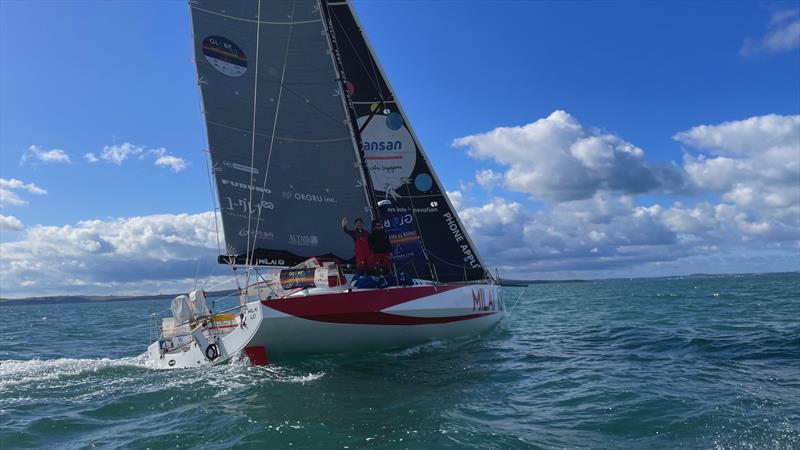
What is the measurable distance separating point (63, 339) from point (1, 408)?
14.4 m

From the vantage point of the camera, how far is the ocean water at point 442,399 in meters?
5.91

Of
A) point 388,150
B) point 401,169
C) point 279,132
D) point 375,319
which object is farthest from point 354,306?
point 388,150

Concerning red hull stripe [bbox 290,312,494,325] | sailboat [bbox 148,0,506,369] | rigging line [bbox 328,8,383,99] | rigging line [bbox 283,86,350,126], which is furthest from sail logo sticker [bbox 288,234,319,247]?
rigging line [bbox 328,8,383,99]

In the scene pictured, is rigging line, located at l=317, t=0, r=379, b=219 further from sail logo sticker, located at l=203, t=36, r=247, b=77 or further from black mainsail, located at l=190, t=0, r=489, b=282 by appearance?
sail logo sticker, located at l=203, t=36, r=247, b=77

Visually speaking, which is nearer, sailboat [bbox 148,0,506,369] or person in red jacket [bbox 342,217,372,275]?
person in red jacket [bbox 342,217,372,275]

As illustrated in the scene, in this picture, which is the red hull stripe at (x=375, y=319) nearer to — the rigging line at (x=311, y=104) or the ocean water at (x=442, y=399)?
the ocean water at (x=442, y=399)

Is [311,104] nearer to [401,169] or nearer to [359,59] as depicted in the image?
[401,169]

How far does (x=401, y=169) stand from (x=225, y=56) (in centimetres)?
558

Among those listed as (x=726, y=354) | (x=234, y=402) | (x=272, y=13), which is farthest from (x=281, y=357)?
(x=726, y=354)

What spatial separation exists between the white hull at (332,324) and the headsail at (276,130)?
2241 mm

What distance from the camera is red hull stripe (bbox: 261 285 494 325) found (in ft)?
29.3

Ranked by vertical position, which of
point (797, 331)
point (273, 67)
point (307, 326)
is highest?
point (273, 67)

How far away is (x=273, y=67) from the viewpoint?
1191 cm

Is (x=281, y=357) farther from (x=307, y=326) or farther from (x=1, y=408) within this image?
(x=1, y=408)
